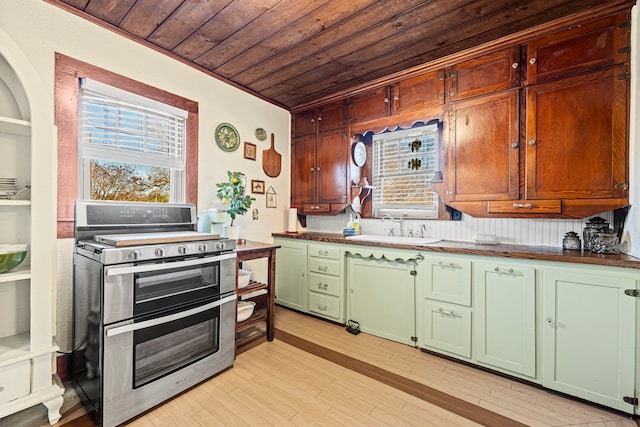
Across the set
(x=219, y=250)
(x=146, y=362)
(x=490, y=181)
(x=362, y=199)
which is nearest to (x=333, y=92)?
(x=362, y=199)

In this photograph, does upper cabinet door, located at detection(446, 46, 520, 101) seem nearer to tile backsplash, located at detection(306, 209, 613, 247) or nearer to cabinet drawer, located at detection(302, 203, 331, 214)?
tile backsplash, located at detection(306, 209, 613, 247)

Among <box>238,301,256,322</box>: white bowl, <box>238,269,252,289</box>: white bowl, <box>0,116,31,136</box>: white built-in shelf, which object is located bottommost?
<box>238,301,256,322</box>: white bowl

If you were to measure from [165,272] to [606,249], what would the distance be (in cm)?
291

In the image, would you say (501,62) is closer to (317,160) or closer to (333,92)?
(333,92)

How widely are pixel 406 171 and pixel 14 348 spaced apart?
3311mm

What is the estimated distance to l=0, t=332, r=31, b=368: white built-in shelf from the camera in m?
1.47

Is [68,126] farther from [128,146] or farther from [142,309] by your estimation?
[142,309]

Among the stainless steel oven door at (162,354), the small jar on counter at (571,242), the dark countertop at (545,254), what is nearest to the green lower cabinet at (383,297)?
the dark countertop at (545,254)

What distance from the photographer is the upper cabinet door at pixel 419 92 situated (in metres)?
2.60

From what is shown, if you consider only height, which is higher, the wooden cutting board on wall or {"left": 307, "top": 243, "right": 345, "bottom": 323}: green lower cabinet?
the wooden cutting board on wall

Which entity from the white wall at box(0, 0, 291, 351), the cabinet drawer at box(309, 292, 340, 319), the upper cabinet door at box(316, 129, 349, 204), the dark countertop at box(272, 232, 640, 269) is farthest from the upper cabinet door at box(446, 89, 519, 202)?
the white wall at box(0, 0, 291, 351)

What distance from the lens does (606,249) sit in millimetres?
1916

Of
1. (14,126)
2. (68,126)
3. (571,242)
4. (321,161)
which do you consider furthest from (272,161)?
(571,242)

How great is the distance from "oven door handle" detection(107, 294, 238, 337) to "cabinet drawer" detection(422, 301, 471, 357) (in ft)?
5.30
